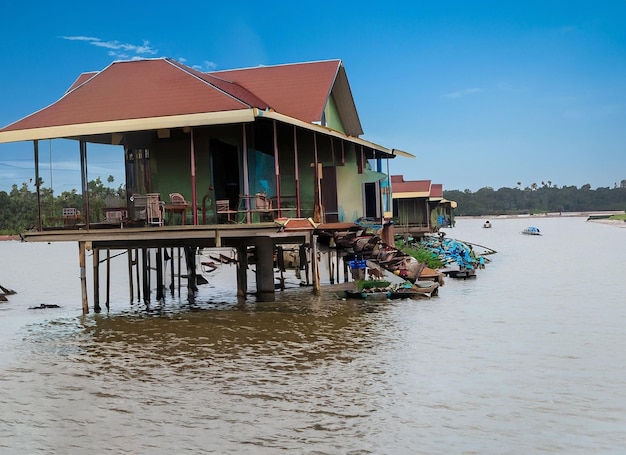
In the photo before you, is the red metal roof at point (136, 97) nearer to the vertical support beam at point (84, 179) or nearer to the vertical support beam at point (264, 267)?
the vertical support beam at point (84, 179)

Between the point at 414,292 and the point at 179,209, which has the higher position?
the point at 179,209

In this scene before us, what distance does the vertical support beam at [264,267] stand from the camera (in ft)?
76.4

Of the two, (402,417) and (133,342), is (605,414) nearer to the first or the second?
(402,417)

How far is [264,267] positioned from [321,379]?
11842mm

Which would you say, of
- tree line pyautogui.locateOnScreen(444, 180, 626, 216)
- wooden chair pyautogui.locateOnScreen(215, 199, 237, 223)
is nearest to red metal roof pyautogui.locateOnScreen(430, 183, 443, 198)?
wooden chair pyautogui.locateOnScreen(215, 199, 237, 223)

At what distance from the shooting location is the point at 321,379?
12.2 meters

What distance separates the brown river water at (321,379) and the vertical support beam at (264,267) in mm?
1325

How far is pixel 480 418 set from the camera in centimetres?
991

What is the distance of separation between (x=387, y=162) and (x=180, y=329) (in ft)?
46.4

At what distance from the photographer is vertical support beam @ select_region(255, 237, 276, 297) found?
23.3 metres

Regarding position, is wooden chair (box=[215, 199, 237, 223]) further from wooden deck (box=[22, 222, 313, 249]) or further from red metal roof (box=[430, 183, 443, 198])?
red metal roof (box=[430, 183, 443, 198])

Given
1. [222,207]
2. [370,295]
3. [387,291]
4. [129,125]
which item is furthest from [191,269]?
[129,125]

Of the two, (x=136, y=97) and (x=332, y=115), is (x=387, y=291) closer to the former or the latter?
(x=332, y=115)

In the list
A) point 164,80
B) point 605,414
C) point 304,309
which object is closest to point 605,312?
point 304,309
